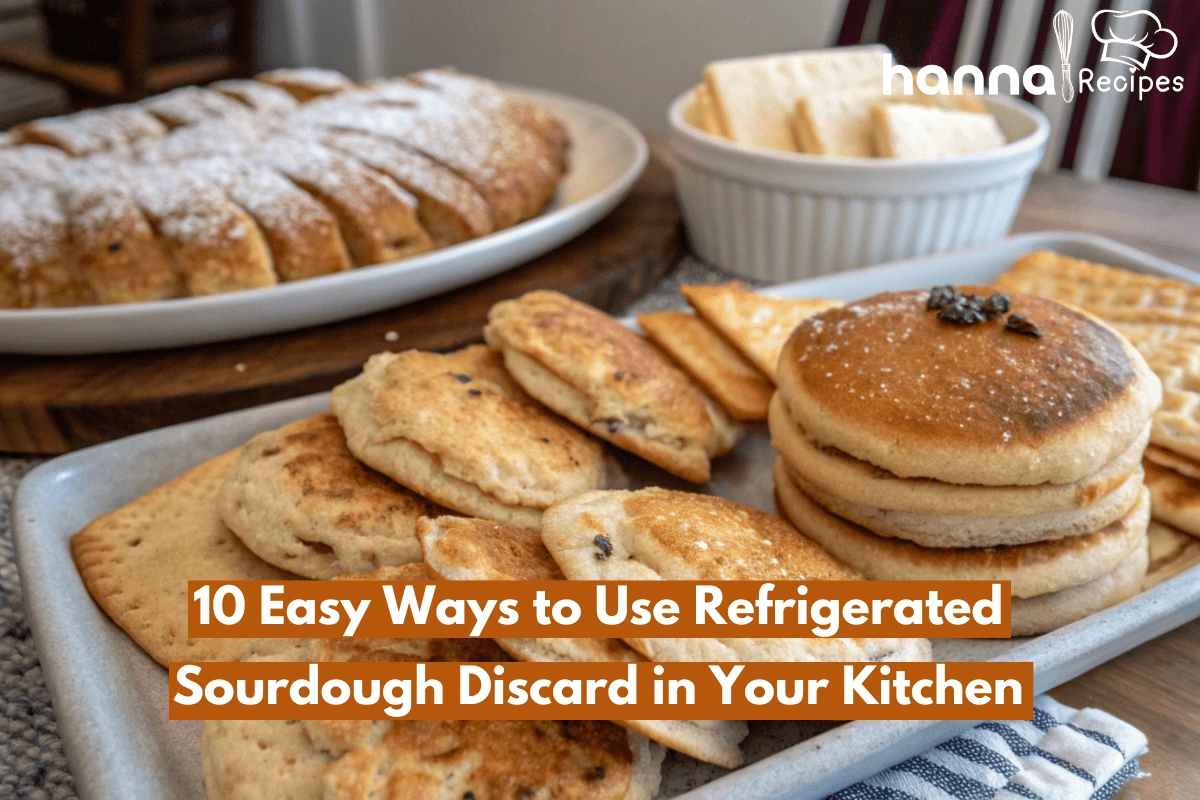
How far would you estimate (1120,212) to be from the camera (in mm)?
2502

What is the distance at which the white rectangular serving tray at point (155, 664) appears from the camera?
0.84 meters

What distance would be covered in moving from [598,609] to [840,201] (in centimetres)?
141

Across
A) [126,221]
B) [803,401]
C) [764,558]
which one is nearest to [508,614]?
[764,558]

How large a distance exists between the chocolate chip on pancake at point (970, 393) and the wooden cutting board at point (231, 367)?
83 cm

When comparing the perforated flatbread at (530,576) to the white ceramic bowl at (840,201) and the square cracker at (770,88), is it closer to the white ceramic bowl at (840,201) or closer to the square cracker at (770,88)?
the white ceramic bowl at (840,201)

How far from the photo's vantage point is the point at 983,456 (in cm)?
101

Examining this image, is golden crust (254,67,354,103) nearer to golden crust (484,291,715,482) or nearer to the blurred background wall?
golden crust (484,291,715,482)

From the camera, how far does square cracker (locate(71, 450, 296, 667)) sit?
104cm

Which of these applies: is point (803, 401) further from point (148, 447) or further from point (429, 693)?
point (148, 447)

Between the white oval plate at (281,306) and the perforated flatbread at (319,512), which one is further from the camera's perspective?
the white oval plate at (281,306)

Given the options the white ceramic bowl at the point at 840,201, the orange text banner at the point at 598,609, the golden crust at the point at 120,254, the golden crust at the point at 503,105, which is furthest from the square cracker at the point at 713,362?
the golden crust at the point at 503,105

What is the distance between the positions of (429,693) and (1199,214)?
2526mm

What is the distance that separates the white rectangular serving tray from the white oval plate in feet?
1.19

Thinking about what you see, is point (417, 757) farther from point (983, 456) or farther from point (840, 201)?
point (840, 201)
